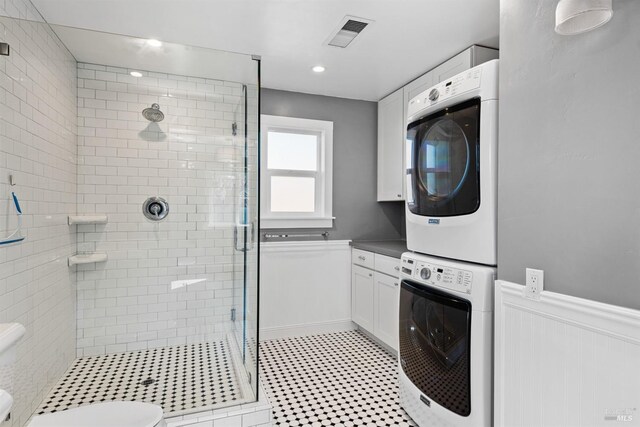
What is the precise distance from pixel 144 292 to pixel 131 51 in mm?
1695

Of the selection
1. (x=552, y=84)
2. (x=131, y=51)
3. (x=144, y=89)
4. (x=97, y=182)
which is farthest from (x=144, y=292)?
(x=552, y=84)

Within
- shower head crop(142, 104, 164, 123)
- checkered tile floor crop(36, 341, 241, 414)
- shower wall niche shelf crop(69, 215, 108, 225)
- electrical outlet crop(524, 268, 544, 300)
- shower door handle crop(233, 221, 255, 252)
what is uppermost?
shower head crop(142, 104, 164, 123)

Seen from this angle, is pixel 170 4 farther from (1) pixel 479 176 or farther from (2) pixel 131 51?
(1) pixel 479 176

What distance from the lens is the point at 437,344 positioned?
1.78m

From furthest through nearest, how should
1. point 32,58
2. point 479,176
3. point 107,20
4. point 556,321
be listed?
point 107,20
point 32,58
point 479,176
point 556,321

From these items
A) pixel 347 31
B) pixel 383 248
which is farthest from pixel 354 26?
pixel 383 248

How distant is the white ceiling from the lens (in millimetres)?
1997

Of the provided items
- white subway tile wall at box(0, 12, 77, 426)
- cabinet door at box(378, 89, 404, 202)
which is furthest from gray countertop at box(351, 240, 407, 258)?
white subway tile wall at box(0, 12, 77, 426)

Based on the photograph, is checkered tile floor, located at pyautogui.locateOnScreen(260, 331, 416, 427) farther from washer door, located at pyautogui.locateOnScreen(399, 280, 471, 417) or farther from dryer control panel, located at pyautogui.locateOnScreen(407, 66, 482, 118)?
dryer control panel, located at pyautogui.locateOnScreen(407, 66, 482, 118)

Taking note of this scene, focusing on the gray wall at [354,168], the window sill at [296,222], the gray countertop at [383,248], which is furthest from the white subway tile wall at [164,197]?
the gray countertop at [383,248]

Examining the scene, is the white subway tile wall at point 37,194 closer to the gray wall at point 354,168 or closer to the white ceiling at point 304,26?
the white ceiling at point 304,26

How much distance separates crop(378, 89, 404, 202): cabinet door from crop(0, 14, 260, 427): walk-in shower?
5.00 feet

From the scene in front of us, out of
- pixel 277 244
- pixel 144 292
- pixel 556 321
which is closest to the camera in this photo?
pixel 556 321

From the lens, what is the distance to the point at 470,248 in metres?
1.67
